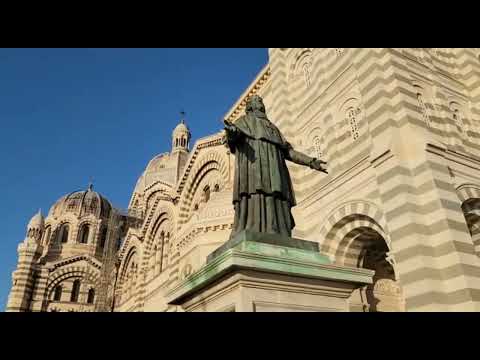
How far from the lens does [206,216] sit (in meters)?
16.0

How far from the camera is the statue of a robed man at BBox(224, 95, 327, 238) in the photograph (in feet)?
15.5

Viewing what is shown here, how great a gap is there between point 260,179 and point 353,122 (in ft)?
27.2

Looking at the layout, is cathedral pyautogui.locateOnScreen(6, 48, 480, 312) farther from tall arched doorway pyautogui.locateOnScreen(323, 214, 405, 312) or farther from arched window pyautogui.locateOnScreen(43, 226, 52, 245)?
arched window pyautogui.locateOnScreen(43, 226, 52, 245)

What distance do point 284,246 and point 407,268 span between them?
5686 mm

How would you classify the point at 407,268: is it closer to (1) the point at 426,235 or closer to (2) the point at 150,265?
(1) the point at 426,235

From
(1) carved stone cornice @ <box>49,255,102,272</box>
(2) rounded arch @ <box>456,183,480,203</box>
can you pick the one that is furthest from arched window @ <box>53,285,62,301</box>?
(2) rounded arch @ <box>456,183,480,203</box>

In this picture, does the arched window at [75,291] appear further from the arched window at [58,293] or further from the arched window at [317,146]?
the arched window at [317,146]

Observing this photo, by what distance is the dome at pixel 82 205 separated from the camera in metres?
42.8

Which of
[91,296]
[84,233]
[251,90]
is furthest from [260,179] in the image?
[84,233]

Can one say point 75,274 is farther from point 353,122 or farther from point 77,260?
point 353,122
